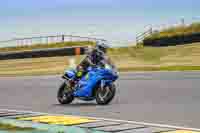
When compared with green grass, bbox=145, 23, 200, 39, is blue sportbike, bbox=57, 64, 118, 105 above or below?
below

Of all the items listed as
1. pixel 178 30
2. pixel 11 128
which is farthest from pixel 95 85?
pixel 178 30

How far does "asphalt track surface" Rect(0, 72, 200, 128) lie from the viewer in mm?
12022

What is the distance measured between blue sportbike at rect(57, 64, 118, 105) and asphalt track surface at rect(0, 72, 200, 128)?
26cm

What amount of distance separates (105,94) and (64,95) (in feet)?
5.21

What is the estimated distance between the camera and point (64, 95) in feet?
51.8

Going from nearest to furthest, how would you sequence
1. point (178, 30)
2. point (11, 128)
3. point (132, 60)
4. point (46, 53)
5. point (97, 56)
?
1. point (11, 128)
2. point (97, 56)
3. point (132, 60)
4. point (46, 53)
5. point (178, 30)

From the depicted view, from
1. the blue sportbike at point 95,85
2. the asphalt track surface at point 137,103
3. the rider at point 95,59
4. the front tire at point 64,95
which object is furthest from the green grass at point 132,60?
the rider at point 95,59

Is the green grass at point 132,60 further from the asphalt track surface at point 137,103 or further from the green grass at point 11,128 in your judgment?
the green grass at point 11,128

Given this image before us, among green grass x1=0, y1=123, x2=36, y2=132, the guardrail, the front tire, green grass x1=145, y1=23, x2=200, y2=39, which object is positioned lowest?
green grass x1=0, y1=123, x2=36, y2=132

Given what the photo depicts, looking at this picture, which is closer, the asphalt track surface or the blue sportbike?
the asphalt track surface

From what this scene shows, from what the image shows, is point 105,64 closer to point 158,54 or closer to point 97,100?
point 97,100

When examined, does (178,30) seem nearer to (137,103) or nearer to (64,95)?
(64,95)

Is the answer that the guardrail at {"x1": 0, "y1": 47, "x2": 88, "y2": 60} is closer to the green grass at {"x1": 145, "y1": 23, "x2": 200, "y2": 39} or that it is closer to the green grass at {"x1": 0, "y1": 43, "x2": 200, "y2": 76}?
the green grass at {"x1": 0, "y1": 43, "x2": 200, "y2": 76}

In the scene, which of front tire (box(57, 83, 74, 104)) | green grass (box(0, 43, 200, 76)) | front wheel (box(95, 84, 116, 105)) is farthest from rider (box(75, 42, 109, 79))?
green grass (box(0, 43, 200, 76))
